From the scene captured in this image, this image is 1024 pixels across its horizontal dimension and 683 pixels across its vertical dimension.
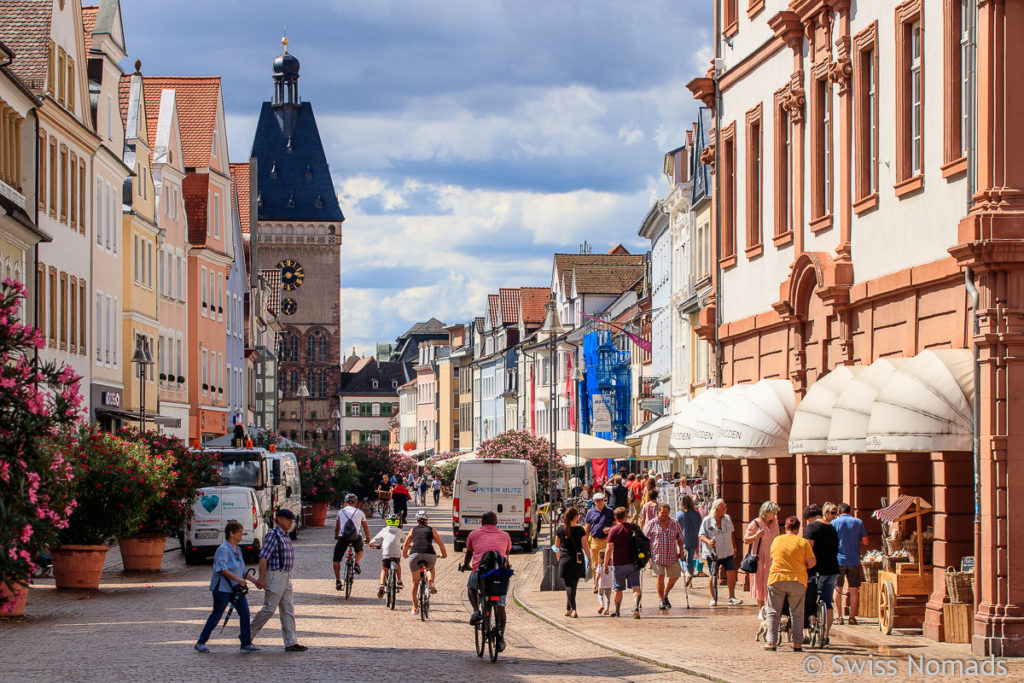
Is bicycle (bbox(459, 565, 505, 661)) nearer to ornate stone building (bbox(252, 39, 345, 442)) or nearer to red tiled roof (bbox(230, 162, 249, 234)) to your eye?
red tiled roof (bbox(230, 162, 249, 234))

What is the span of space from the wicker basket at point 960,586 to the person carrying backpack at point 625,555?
6.47 metres

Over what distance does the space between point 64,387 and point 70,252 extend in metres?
28.8

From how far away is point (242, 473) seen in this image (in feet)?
140

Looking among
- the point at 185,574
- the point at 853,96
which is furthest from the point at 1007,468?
the point at 185,574

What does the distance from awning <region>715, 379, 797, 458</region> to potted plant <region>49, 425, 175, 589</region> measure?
9.65 meters

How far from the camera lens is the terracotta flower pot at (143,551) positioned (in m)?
34.3

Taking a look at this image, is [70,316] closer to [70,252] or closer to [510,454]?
[70,252]

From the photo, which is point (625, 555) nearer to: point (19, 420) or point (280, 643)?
point (280, 643)

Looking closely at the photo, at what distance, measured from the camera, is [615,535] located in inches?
993

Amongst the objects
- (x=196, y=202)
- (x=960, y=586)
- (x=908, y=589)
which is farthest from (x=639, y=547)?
(x=196, y=202)

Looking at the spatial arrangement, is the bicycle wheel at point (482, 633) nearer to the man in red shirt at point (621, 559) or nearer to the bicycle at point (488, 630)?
the bicycle at point (488, 630)

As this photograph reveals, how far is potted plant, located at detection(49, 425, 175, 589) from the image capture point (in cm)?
2861

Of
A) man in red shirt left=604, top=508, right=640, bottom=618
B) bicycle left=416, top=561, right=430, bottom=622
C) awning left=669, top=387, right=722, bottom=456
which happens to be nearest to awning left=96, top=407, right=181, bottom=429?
awning left=669, top=387, right=722, bottom=456

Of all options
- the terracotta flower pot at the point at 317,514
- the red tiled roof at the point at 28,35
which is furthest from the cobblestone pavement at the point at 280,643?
the terracotta flower pot at the point at 317,514
